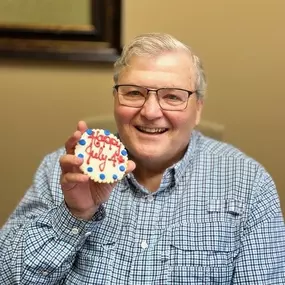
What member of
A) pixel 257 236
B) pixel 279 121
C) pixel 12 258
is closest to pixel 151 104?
pixel 257 236

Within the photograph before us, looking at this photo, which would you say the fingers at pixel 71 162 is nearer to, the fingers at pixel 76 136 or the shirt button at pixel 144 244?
the fingers at pixel 76 136

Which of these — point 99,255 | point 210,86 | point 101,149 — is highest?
point 101,149

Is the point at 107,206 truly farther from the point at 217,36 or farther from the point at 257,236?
the point at 217,36

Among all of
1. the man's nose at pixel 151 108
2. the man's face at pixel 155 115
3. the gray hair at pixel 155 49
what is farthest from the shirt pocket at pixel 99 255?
the gray hair at pixel 155 49

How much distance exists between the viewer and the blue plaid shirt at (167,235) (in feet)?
4.61

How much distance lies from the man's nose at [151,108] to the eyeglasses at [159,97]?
1cm

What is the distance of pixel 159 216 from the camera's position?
1512mm

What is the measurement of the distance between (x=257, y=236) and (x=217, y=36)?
91 cm

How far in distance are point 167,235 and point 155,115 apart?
Answer: 36 centimetres

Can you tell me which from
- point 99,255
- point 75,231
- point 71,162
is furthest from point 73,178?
point 99,255

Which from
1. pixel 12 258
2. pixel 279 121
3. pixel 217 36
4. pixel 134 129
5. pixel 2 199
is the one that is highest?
pixel 217 36

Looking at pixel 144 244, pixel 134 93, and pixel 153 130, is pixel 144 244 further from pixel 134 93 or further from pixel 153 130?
pixel 134 93

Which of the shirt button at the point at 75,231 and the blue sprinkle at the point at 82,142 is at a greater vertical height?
the blue sprinkle at the point at 82,142

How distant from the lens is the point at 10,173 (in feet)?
7.40
